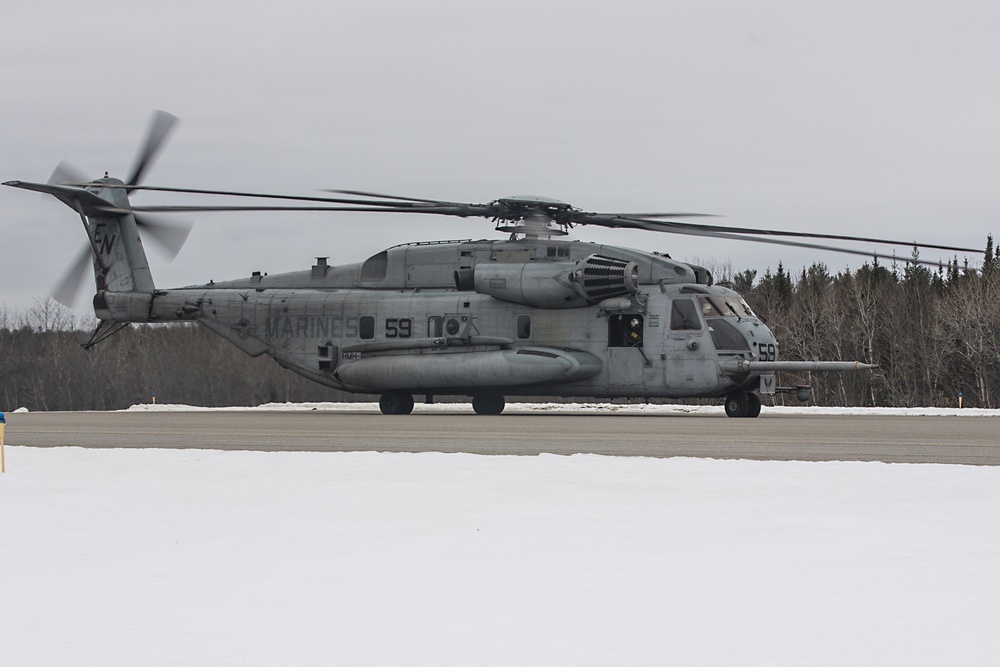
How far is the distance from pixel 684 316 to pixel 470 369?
5831 mm

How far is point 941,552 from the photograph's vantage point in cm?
862

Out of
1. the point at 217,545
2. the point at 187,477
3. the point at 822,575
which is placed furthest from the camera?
the point at 187,477

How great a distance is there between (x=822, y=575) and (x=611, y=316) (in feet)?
75.5

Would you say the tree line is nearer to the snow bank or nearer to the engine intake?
the engine intake

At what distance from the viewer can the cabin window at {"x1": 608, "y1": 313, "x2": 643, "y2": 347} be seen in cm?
3038

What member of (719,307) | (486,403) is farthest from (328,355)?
(719,307)

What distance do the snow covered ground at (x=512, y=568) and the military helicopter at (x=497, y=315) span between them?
14.3m

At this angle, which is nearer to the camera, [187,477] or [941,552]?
[941,552]

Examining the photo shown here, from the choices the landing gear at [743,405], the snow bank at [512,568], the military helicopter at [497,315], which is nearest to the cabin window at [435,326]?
the military helicopter at [497,315]

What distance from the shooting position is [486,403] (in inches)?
1314

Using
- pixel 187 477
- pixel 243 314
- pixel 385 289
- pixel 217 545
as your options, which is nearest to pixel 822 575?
pixel 217 545

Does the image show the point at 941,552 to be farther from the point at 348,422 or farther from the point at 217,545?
the point at 348,422

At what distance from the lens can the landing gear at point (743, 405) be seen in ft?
96.6

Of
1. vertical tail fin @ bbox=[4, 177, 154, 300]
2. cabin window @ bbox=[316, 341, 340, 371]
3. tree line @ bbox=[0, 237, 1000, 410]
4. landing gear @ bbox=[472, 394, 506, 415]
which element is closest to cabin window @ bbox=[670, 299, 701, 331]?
landing gear @ bbox=[472, 394, 506, 415]
